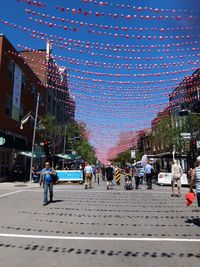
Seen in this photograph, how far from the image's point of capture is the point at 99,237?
8180 mm

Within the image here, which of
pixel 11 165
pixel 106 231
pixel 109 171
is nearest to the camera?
pixel 106 231

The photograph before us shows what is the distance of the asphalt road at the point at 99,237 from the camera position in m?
6.25

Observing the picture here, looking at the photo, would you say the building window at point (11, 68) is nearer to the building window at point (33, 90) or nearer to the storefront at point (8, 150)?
the storefront at point (8, 150)

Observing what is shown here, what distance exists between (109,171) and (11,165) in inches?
573

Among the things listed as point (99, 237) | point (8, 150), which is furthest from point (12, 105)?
point (99, 237)

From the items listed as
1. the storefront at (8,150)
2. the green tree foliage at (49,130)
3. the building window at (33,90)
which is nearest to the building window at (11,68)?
the storefront at (8,150)

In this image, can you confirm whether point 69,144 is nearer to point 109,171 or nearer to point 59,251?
point 109,171

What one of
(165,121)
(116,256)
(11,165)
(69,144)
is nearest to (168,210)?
(116,256)

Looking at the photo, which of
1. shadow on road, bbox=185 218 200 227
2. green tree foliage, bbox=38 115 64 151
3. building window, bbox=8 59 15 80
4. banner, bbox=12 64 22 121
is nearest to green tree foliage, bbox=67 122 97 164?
green tree foliage, bbox=38 115 64 151

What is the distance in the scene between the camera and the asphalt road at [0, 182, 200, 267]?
246 inches

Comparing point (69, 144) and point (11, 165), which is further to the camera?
point (69, 144)

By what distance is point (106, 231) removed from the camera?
8.91 metres

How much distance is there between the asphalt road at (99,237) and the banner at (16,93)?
76.5 feet

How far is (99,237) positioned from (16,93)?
2951 cm
